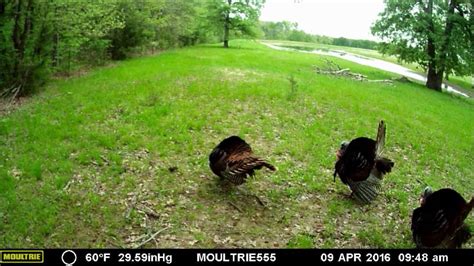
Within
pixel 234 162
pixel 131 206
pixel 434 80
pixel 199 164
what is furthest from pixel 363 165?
pixel 434 80

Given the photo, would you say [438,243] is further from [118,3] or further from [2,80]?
[118,3]

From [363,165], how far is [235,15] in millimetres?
41873

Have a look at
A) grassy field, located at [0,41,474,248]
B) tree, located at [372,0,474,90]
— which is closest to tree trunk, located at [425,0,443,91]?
tree, located at [372,0,474,90]

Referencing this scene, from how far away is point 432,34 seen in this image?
27.7 metres

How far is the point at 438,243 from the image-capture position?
6.90 m

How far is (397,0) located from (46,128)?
88.8ft

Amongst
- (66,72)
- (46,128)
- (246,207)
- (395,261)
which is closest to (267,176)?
(246,207)

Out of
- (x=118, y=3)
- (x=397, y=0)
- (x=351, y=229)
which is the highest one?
(x=397, y=0)

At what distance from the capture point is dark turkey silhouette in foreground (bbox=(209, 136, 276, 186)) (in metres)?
8.47

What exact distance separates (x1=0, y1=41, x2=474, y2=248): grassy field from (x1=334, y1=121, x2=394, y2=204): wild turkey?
1.47 ft

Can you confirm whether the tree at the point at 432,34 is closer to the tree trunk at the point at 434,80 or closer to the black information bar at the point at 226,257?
the tree trunk at the point at 434,80

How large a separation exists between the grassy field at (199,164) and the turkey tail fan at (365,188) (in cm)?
27

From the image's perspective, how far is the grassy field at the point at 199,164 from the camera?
757 centimetres

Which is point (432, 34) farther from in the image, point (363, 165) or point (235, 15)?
point (235, 15)
